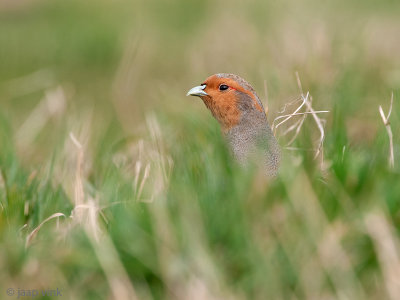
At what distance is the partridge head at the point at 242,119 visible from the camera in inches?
112

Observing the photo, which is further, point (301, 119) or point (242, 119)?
point (301, 119)

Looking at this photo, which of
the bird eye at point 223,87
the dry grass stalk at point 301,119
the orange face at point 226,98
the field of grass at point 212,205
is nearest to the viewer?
the field of grass at point 212,205

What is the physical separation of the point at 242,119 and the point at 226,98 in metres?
0.15

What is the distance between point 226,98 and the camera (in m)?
3.32

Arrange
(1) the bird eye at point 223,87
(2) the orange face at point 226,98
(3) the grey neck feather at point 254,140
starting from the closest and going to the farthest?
(3) the grey neck feather at point 254,140 < (2) the orange face at point 226,98 < (1) the bird eye at point 223,87

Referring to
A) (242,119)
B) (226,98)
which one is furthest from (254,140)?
(226,98)

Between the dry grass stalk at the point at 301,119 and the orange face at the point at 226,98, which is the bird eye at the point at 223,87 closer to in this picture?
the orange face at the point at 226,98

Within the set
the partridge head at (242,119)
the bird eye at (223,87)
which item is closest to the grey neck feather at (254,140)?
the partridge head at (242,119)

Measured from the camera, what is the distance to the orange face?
326 cm

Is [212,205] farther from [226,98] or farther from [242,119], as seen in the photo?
[226,98]

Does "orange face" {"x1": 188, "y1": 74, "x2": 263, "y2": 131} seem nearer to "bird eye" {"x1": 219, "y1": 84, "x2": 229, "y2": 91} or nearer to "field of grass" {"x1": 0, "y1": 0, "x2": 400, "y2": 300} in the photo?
"bird eye" {"x1": 219, "y1": 84, "x2": 229, "y2": 91}

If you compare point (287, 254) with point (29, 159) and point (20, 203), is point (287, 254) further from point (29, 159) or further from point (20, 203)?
point (29, 159)

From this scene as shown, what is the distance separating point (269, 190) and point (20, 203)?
1.12m

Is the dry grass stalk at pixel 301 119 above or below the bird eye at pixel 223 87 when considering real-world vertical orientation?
below
